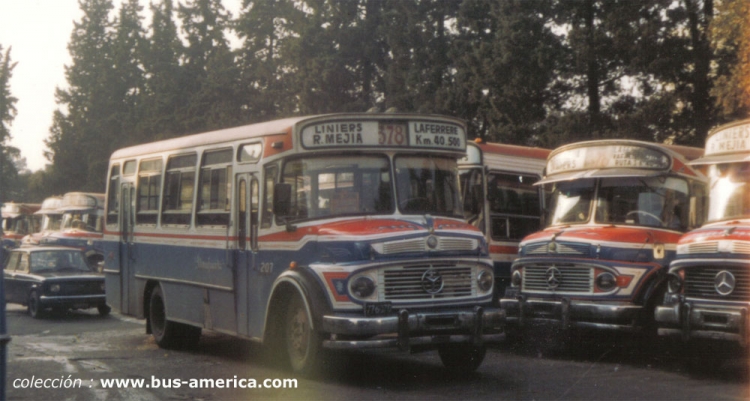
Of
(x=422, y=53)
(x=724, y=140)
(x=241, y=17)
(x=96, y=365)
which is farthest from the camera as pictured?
(x=241, y=17)

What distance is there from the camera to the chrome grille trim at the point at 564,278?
13.3 meters

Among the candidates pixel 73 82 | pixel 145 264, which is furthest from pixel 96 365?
pixel 73 82

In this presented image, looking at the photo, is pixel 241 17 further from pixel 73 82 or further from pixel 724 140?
pixel 724 140

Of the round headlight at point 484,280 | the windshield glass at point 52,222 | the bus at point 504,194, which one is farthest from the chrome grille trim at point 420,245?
the windshield glass at point 52,222

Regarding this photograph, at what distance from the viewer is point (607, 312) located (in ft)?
42.5

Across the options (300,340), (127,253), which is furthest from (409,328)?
(127,253)

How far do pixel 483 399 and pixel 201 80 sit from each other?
5056 cm

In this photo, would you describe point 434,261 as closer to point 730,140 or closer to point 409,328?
point 409,328

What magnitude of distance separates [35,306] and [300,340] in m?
13.0

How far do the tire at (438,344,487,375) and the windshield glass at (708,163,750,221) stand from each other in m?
3.18

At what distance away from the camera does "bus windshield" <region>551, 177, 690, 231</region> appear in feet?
44.4

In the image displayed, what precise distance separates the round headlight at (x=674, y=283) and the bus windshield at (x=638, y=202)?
1.71 metres

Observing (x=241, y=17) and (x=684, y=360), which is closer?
(x=684, y=360)

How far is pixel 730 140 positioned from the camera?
1216cm
